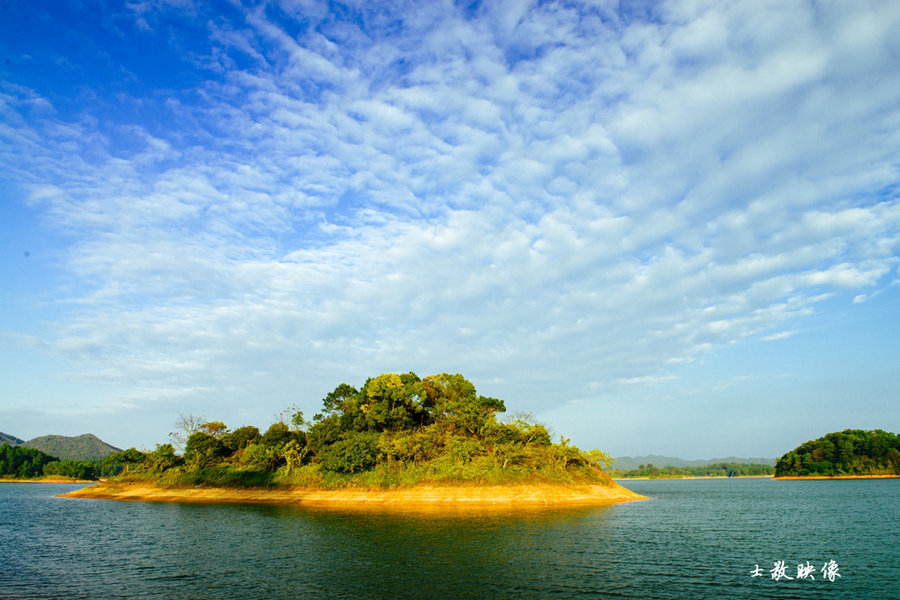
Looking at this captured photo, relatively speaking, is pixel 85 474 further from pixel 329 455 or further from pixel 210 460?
pixel 329 455

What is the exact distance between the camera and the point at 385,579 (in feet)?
82.7

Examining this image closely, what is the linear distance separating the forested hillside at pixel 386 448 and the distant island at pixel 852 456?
113652 millimetres

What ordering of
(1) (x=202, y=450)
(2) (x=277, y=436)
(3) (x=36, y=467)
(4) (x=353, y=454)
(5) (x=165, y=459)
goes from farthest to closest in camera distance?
(3) (x=36, y=467), (5) (x=165, y=459), (1) (x=202, y=450), (2) (x=277, y=436), (4) (x=353, y=454)

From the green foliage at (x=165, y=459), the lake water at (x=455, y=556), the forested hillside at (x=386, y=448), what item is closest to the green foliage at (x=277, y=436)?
the forested hillside at (x=386, y=448)

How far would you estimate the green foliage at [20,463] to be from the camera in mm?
185038

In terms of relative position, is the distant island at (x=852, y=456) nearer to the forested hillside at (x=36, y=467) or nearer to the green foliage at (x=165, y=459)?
the green foliage at (x=165, y=459)

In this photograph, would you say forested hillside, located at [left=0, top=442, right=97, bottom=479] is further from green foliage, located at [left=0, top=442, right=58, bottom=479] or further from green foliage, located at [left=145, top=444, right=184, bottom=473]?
green foliage, located at [left=145, top=444, right=184, bottom=473]

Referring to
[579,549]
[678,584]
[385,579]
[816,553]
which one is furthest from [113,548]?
[816,553]

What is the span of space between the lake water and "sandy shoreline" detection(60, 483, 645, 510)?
1808 centimetres

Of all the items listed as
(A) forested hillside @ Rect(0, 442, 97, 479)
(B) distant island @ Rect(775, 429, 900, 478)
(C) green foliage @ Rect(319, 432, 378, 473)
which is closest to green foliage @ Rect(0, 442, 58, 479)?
(A) forested hillside @ Rect(0, 442, 97, 479)

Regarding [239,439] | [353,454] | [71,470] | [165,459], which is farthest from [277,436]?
[71,470]

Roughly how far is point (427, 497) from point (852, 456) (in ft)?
485

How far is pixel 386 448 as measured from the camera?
7906 cm

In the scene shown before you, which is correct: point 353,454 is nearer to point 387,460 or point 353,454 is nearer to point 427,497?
point 387,460
